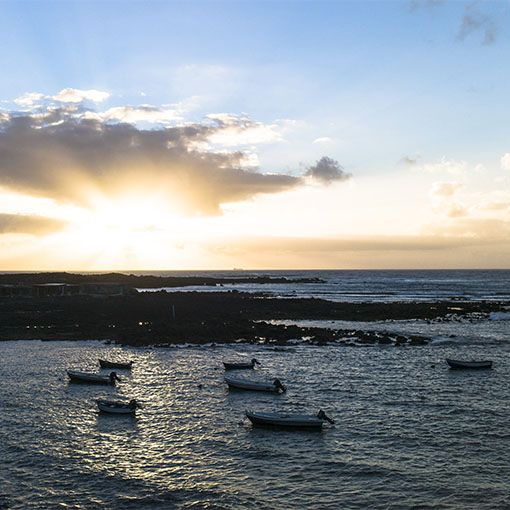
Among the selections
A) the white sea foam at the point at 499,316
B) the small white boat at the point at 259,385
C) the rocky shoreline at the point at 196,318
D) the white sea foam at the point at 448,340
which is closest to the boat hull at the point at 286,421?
the small white boat at the point at 259,385

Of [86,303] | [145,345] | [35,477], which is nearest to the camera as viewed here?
[35,477]

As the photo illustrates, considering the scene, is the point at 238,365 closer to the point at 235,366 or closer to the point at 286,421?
the point at 235,366

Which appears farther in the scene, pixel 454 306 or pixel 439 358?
pixel 454 306

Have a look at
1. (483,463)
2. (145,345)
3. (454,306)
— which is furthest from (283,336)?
(454,306)

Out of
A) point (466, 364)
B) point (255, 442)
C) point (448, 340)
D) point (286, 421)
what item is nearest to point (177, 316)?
point (448, 340)

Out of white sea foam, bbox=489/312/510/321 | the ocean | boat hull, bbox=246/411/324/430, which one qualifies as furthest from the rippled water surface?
white sea foam, bbox=489/312/510/321

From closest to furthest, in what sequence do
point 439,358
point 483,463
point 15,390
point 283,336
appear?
point 483,463 → point 15,390 → point 439,358 → point 283,336

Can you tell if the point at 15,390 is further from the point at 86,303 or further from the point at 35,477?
the point at 86,303

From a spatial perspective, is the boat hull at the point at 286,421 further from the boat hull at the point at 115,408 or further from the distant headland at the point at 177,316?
the distant headland at the point at 177,316
